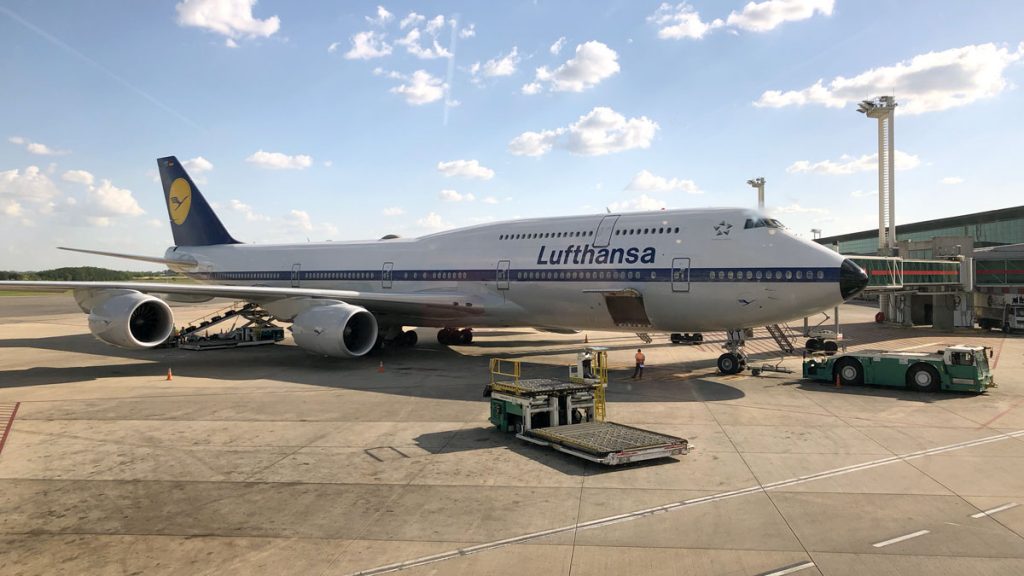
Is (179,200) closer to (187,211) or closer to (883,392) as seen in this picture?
(187,211)

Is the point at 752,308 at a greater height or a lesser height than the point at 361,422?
greater

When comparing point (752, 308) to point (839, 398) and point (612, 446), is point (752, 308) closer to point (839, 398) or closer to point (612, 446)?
point (839, 398)

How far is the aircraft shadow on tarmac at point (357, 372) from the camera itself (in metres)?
16.0

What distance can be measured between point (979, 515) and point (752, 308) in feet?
30.2

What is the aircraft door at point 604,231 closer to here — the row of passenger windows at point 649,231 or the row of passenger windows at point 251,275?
the row of passenger windows at point 649,231

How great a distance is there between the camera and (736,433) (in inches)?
464

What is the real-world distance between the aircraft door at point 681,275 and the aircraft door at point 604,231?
2.46 m

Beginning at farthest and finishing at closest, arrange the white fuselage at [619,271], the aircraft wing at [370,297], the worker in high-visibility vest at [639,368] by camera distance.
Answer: the aircraft wing at [370,297], the worker in high-visibility vest at [639,368], the white fuselage at [619,271]

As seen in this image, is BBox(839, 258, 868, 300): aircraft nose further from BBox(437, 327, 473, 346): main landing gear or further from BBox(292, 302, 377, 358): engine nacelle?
BBox(437, 327, 473, 346): main landing gear

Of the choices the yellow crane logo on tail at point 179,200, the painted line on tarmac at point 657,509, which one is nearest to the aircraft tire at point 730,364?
the painted line on tarmac at point 657,509

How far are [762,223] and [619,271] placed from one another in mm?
4121

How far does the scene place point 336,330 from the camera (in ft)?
63.8

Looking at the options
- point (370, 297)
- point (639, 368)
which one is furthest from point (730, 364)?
point (370, 297)

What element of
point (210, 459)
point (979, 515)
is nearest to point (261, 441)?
point (210, 459)
